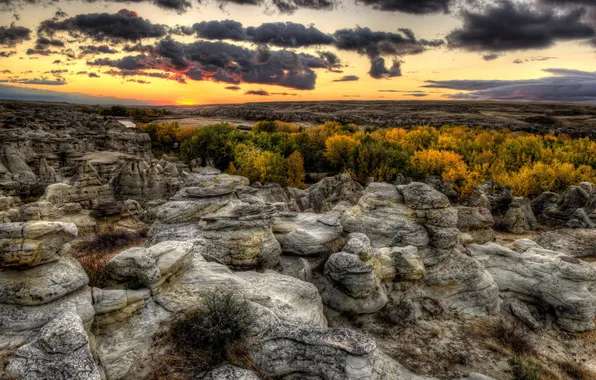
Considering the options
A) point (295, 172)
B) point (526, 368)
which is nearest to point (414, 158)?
point (295, 172)

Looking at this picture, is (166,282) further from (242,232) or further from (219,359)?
(242,232)

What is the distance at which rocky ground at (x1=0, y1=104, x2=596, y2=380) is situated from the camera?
818 cm

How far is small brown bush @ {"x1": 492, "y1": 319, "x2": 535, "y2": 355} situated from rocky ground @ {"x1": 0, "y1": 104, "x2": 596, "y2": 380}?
0.06m

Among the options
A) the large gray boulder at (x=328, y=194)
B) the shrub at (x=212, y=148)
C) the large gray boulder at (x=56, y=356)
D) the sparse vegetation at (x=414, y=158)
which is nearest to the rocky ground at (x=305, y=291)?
the large gray boulder at (x=56, y=356)

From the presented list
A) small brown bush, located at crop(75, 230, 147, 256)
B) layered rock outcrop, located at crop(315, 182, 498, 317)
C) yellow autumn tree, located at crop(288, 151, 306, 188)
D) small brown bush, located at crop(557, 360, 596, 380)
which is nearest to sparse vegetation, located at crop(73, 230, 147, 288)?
small brown bush, located at crop(75, 230, 147, 256)

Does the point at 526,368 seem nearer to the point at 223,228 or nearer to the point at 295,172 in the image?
the point at 223,228

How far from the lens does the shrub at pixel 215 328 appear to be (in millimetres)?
8484

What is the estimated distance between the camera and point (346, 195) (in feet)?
98.3

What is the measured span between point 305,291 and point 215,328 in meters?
4.57

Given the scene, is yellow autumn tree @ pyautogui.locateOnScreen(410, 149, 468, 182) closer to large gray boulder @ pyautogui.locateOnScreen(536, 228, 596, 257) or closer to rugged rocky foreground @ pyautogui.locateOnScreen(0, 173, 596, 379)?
large gray boulder @ pyautogui.locateOnScreen(536, 228, 596, 257)

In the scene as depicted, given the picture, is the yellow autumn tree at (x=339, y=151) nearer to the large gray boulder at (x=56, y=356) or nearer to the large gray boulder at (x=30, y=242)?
the large gray boulder at (x=30, y=242)

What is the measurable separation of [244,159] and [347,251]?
39.5m

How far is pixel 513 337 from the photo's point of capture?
45.6ft

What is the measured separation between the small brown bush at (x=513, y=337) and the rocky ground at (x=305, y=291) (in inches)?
2.3
